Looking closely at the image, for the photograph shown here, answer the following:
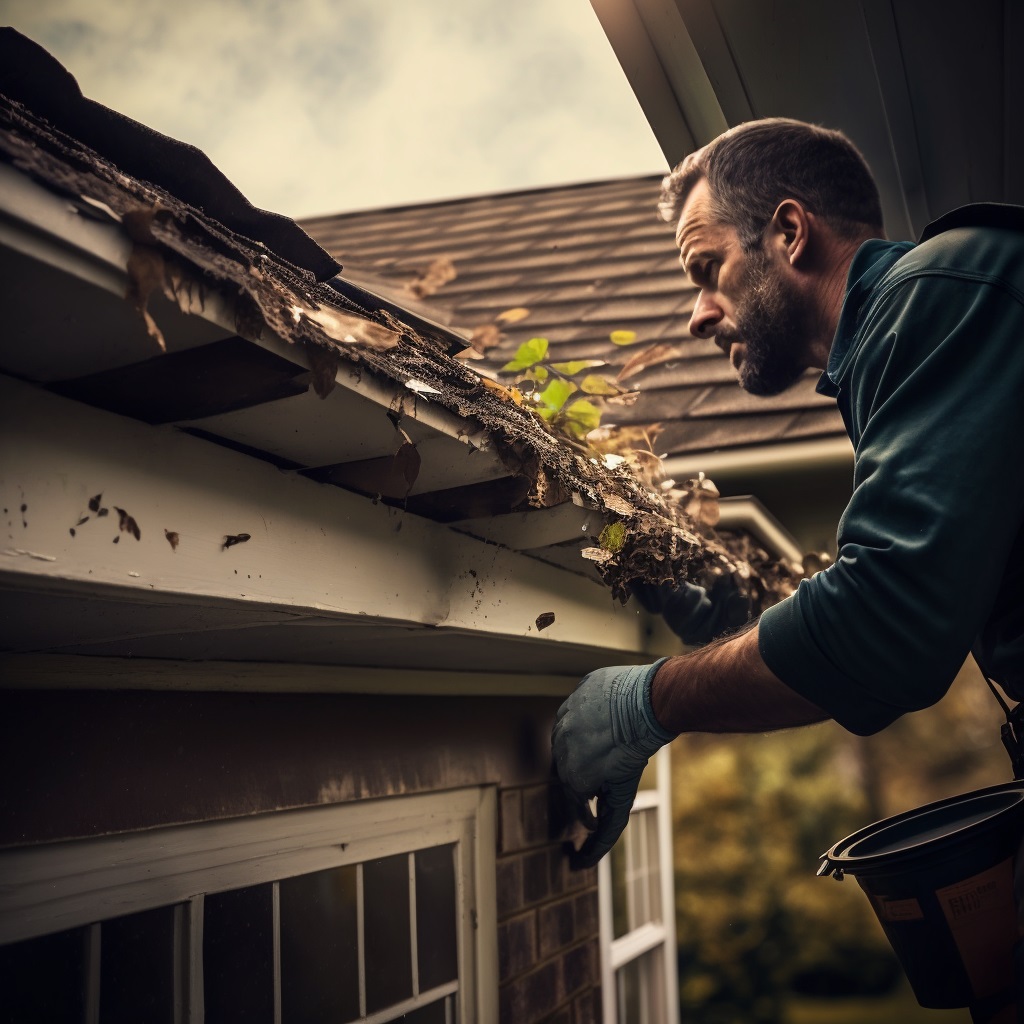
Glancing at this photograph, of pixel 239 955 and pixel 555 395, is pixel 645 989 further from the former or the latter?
pixel 555 395

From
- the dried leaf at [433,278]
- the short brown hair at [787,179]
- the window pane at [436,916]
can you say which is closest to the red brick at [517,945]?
the window pane at [436,916]

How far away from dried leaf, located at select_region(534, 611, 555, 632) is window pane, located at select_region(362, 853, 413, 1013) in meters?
0.86

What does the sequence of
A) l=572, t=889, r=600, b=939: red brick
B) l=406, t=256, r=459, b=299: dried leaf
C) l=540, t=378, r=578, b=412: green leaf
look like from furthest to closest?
1. l=406, t=256, r=459, b=299: dried leaf
2. l=572, t=889, r=600, b=939: red brick
3. l=540, t=378, r=578, b=412: green leaf

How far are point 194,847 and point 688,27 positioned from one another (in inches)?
90.9

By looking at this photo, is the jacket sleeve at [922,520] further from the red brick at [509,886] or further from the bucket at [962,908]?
the red brick at [509,886]

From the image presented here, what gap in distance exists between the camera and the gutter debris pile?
0.92 meters

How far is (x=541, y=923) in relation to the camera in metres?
3.18

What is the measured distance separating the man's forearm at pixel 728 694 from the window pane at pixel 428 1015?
1326 millimetres

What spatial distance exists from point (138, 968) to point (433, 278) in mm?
5493

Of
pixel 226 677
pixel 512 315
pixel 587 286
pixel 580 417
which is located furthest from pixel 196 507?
pixel 587 286

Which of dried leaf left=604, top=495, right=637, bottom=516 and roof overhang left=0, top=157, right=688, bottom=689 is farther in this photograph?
dried leaf left=604, top=495, right=637, bottom=516

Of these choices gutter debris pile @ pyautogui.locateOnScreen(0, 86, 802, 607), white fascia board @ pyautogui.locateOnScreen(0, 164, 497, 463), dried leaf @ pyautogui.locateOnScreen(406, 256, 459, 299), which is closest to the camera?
white fascia board @ pyautogui.locateOnScreen(0, 164, 497, 463)

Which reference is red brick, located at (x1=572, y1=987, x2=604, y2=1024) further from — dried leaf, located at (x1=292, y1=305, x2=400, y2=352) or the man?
dried leaf, located at (x1=292, y1=305, x2=400, y2=352)

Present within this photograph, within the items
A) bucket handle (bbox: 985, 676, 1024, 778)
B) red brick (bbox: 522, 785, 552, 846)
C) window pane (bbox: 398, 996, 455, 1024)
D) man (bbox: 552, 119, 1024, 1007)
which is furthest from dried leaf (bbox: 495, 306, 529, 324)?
bucket handle (bbox: 985, 676, 1024, 778)
